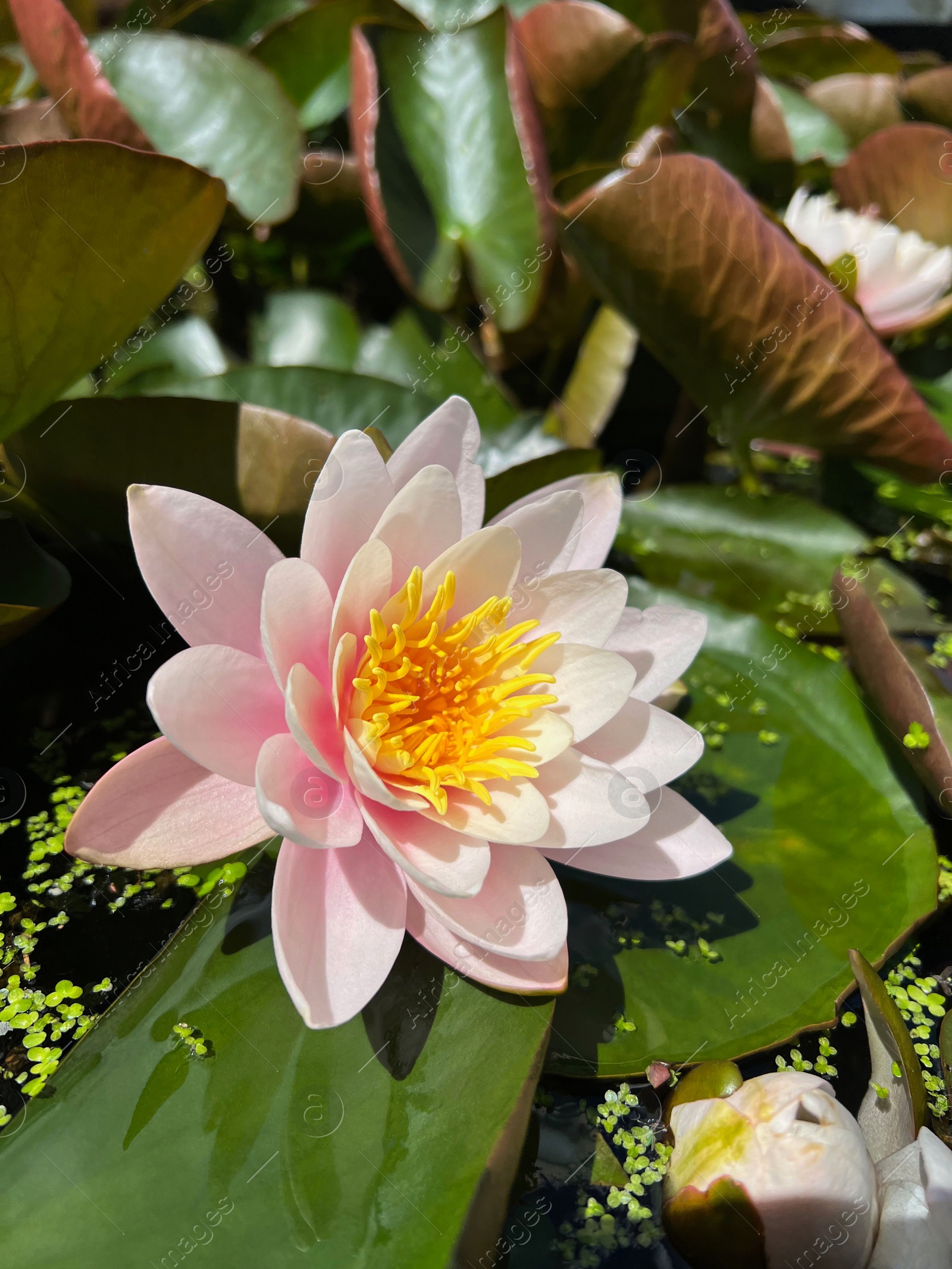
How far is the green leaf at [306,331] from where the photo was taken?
1.92 m

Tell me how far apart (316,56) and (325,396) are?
1347 mm

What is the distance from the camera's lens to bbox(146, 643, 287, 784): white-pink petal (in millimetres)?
847

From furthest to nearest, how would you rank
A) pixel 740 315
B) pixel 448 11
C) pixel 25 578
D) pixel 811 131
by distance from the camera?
1. pixel 811 131
2. pixel 448 11
3. pixel 740 315
4. pixel 25 578

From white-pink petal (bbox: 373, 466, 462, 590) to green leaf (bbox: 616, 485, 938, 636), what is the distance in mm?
847

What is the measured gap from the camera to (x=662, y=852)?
106 cm

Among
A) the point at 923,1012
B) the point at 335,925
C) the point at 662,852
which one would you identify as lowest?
the point at 923,1012

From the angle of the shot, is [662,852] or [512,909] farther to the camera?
[662,852]

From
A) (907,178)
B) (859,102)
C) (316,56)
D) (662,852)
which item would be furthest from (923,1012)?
(859,102)

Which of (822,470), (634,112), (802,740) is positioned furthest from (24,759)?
(634,112)

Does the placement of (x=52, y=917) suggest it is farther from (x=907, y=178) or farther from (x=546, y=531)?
(x=907, y=178)

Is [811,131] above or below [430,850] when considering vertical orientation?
below

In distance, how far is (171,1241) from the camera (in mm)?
815

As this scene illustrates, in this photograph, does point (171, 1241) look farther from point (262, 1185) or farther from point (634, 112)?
point (634, 112)

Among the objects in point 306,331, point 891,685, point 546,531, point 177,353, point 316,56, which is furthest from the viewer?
point 316,56
